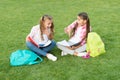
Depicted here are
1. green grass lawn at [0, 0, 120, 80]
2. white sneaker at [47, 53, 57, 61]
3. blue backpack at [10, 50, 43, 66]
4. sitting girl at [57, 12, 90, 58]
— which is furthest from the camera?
sitting girl at [57, 12, 90, 58]

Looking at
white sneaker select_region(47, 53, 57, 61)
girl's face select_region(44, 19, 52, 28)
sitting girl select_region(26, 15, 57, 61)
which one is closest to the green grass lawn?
white sneaker select_region(47, 53, 57, 61)

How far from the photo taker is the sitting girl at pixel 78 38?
15.5 feet

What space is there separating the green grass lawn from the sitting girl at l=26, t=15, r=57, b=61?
0.16 meters

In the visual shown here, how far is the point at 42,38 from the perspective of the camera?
4688 millimetres

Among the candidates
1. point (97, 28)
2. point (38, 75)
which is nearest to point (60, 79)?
point (38, 75)

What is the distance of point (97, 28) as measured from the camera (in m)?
6.16

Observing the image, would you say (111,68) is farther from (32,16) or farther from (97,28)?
(32,16)

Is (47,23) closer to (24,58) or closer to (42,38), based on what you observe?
(42,38)

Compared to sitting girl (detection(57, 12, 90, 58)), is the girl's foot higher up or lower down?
lower down

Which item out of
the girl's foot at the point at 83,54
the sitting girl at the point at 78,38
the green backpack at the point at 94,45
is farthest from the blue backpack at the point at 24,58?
the green backpack at the point at 94,45

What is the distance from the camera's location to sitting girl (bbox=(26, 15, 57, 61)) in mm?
4602

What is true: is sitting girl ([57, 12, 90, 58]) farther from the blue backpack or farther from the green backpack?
the blue backpack

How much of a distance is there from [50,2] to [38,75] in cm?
524

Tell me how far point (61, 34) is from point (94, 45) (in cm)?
132
